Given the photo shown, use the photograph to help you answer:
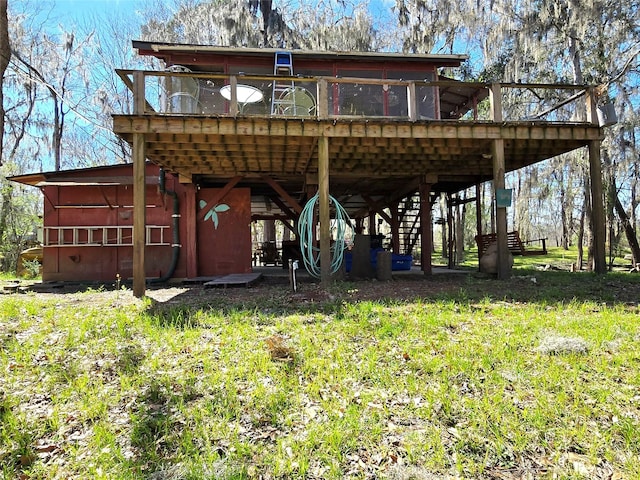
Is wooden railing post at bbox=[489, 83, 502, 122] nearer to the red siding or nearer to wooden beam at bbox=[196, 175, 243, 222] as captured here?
wooden beam at bbox=[196, 175, 243, 222]

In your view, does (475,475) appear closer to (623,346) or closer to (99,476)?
(99,476)

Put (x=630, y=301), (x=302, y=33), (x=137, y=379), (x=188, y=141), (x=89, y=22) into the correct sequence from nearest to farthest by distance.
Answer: (x=137, y=379)
(x=630, y=301)
(x=188, y=141)
(x=302, y=33)
(x=89, y=22)

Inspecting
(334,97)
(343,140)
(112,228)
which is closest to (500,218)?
(343,140)

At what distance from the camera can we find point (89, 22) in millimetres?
19438

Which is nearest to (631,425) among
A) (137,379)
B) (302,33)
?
(137,379)

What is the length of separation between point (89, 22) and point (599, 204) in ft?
77.6

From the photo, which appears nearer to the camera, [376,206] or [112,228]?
[112,228]

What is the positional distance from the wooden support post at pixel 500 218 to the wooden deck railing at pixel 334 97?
0.64 meters

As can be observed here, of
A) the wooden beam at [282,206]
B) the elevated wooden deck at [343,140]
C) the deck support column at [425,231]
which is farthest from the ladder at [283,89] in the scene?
the deck support column at [425,231]

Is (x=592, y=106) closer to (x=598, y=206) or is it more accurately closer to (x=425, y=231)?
(x=598, y=206)

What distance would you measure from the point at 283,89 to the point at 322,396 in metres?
8.88

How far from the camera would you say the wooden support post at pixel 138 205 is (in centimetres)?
681

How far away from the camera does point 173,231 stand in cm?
1045

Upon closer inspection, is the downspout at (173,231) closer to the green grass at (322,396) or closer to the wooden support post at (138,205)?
the wooden support post at (138,205)
